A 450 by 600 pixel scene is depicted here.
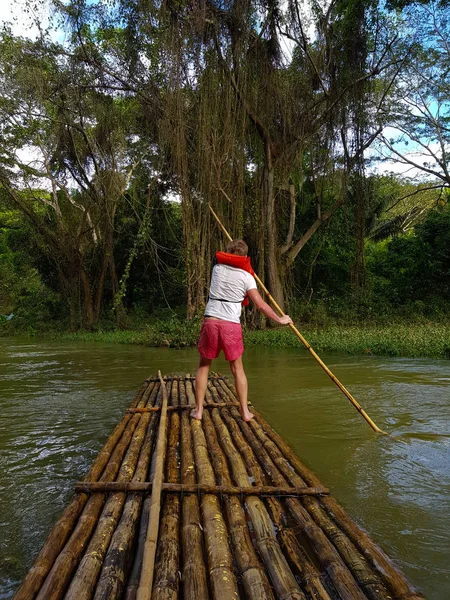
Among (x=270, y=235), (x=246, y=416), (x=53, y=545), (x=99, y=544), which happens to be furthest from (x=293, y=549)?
(x=270, y=235)

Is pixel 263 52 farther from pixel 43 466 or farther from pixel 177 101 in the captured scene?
pixel 43 466

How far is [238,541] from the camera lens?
5.62ft

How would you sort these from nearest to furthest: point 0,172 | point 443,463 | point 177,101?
point 443,463, point 177,101, point 0,172

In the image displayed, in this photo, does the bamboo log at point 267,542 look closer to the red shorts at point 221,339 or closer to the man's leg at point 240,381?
the man's leg at point 240,381

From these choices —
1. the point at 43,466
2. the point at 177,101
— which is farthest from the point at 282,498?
the point at 177,101

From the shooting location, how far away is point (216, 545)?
1682 millimetres

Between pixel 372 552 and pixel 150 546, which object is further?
pixel 372 552

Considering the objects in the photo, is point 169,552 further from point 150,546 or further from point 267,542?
point 267,542

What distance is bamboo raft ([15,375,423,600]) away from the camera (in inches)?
56.7

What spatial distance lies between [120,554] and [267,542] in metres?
0.52

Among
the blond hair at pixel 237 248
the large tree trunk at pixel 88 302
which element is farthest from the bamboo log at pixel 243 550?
the large tree trunk at pixel 88 302

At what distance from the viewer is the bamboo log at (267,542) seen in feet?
4.71

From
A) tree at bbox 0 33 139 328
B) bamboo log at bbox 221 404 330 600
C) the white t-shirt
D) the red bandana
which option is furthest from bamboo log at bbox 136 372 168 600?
tree at bbox 0 33 139 328

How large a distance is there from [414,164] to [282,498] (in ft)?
61.0
